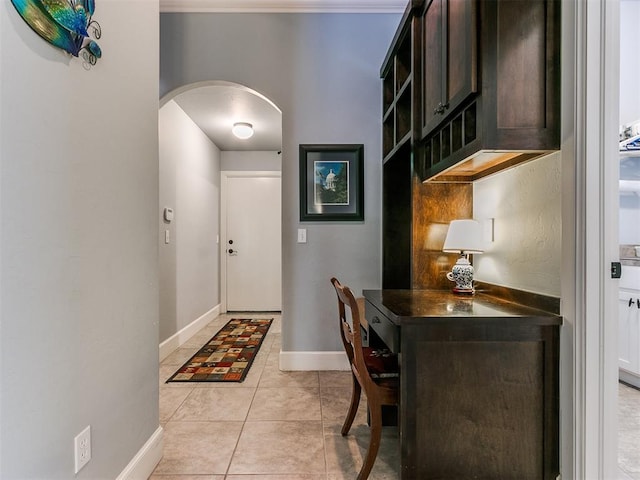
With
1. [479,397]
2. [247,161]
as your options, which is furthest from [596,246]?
[247,161]

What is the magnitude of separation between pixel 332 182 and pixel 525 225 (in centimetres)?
149

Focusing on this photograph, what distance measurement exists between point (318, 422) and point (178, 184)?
262 centimetres

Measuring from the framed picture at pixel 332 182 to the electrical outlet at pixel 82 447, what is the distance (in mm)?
1885

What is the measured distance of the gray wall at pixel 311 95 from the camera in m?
2.65

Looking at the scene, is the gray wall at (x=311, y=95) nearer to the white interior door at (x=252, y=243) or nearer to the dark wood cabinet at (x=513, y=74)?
the dark wood cabinet at (x=513, y=74)

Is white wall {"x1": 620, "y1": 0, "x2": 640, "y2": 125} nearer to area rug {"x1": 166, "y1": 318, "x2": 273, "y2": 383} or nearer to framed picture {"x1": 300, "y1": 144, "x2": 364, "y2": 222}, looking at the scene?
framed picture {"x1": 300, "y1": 144, "x2": 364, "y2": 222}

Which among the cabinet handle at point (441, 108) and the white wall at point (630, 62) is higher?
the white wall at point (630, 62)

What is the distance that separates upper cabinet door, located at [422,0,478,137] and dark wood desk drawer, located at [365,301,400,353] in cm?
95

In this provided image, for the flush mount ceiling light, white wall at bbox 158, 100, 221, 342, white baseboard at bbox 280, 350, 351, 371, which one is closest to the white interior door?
white wall at bbox 158, 100, 221, 342

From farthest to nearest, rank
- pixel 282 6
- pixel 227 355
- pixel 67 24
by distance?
1. pixel 227 355
2. pixel 282 6
3. pixel 67 24

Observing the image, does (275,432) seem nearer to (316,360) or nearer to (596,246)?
(316,360)

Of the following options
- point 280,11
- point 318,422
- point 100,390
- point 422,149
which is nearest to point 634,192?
point 422,149

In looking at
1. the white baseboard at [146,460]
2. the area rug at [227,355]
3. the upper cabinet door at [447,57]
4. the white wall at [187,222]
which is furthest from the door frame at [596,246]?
the white wall at [187,222]

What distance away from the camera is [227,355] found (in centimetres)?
308
